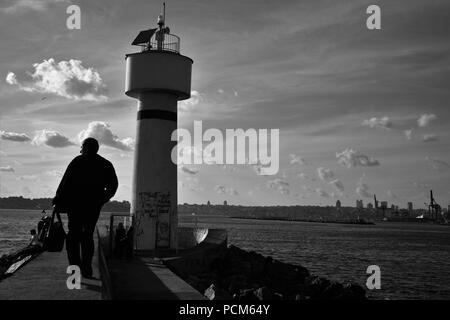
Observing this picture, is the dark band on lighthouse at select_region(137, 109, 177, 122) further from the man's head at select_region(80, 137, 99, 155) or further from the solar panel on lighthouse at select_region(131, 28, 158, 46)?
the man's head at select_region(80, 137, 99, 155)

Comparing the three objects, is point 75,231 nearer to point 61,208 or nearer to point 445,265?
point 61,208

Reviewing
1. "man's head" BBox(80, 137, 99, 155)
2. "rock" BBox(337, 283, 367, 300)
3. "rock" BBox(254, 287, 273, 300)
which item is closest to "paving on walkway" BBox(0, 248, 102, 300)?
"man's head" BBox(80, 137, 99, 155)

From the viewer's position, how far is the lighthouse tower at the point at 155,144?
17.6m

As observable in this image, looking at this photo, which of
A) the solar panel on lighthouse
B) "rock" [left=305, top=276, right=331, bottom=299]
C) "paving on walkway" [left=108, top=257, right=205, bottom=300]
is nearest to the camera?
"paving on walkway" [left=108, top=257, right=205, bottom=300]

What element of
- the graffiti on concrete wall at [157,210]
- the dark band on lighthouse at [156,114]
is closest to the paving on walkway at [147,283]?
the graffiti on concrete wall at [157,210]

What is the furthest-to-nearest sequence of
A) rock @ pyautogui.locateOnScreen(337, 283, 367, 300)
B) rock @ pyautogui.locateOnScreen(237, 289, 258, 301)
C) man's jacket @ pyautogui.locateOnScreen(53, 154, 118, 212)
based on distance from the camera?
1. rock @ pyautogui.locateOnScreen(337, 283, 367, 300)
2. rock @ pyautogui.locateOnScreen(237, 289, 258, 301)
3. man's jacket @ pyautogui.locateOnScreen(53, 154, 118, 212)

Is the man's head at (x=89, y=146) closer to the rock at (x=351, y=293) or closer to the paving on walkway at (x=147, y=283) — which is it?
the paving on walkway at (x=147, y=283)

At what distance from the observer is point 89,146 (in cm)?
773

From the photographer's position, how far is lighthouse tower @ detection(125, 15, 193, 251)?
17.6 m

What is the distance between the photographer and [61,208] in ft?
25.0

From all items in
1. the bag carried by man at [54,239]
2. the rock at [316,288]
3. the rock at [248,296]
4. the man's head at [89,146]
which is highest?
the man's head at [89,146]

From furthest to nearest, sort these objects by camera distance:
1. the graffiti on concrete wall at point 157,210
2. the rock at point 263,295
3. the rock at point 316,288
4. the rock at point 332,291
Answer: the rock at point 316,288
the graffiti on concrete wall at point 157,210
the rock at point 332,291
the rock at point 263,295
